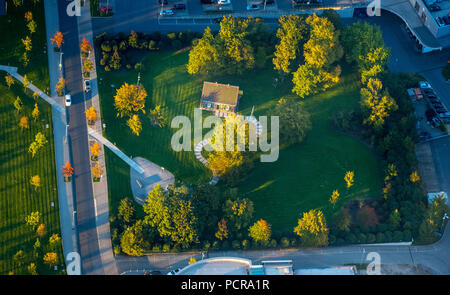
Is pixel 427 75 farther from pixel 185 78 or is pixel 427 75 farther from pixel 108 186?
pixel 108 186

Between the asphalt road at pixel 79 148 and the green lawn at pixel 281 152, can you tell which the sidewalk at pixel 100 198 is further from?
the green lawn at pixel 281 152

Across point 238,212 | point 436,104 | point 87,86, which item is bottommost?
point 238,212

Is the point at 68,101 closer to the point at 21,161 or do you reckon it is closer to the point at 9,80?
the point at 9,80

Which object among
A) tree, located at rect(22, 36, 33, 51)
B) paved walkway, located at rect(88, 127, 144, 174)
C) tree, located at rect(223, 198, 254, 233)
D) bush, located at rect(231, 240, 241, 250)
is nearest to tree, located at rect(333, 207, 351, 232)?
tree, located at rect(223, 198, 254, 233)

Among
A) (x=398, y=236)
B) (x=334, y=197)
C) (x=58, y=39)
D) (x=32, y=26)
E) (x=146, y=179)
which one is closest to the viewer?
(x=398, y=236)

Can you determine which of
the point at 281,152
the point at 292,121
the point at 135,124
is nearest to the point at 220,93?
the point at 292,121

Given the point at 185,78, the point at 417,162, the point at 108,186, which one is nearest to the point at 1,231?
the point at 108,186
